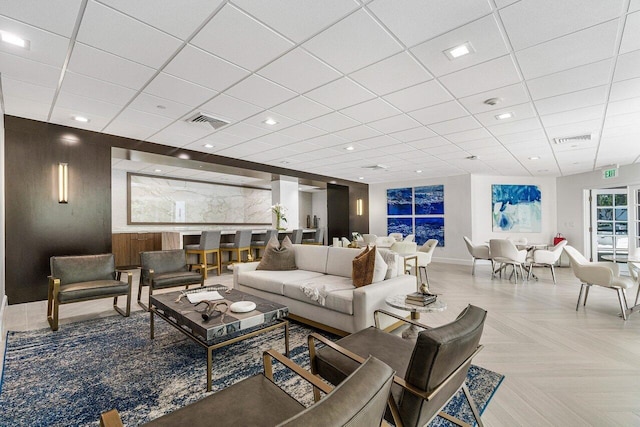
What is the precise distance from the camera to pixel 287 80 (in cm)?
301

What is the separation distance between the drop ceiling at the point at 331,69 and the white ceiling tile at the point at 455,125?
0.03 meters

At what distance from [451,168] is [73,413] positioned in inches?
321

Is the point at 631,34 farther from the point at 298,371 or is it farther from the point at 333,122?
the point at 298,371

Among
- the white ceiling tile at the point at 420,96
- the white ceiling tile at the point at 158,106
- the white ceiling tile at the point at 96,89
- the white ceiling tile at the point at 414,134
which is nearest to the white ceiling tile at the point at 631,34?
the white ceiling tile at the point at 420,96

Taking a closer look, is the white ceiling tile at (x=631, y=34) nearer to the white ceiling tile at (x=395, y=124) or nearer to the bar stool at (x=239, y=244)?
the white ceiling tile at (x=395, y=124)

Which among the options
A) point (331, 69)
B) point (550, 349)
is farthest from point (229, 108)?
point (550, 349)

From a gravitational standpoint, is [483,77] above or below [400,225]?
above

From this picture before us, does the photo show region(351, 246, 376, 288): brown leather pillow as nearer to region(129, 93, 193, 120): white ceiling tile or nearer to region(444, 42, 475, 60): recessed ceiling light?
region(444, 42, 475, 60): recessed ceiling light

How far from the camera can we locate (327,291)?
10.3ft

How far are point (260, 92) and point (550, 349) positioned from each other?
12.9ft

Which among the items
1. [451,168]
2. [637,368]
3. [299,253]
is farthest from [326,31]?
[451,168]

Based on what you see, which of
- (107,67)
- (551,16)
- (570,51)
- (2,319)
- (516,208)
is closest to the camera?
(551,16)

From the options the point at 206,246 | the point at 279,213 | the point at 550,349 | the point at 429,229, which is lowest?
the point at 550,349

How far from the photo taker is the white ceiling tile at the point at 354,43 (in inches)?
84.7
